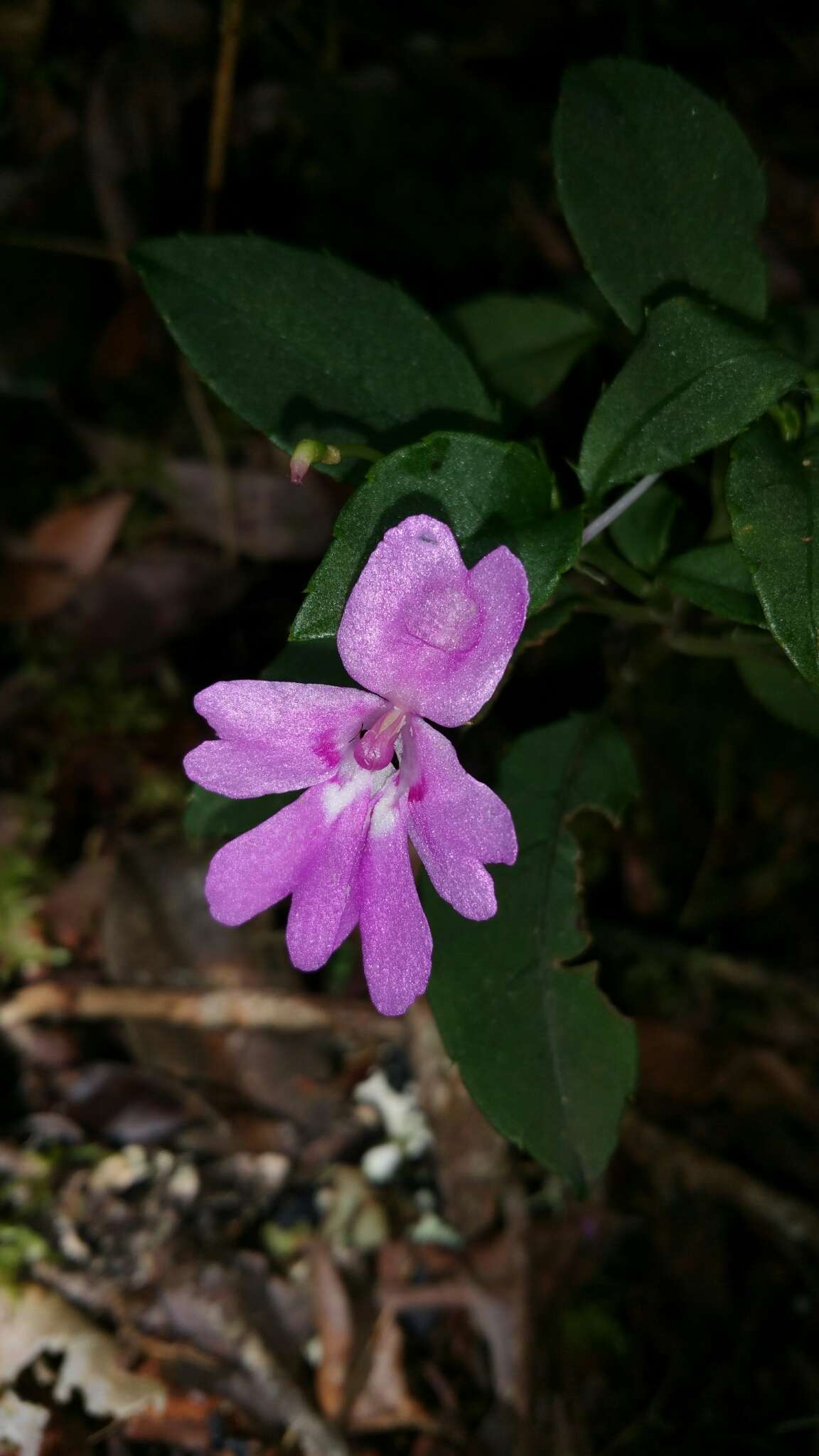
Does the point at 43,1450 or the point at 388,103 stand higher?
the point at 388,103

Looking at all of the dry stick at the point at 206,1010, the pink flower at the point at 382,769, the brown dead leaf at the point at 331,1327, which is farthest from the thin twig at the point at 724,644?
the brown dead leaf at the point at 331,1327

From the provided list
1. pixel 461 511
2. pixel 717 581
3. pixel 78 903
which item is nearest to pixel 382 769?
pixel 461 511

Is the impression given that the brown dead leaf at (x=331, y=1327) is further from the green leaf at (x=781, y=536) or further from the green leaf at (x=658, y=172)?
the green leaf at (x=658, y=172)

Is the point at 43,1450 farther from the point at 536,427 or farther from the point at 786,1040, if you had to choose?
the point at 536,427

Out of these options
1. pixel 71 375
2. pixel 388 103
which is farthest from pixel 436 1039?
pixel 388 103

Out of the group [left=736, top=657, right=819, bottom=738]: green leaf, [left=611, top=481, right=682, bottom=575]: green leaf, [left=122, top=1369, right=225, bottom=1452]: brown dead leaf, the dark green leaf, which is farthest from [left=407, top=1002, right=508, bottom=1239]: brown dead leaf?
[left=611, top=481, right=682, bottom=575]: green leaf

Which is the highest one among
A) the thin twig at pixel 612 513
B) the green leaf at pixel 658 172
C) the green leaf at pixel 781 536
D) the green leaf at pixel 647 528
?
the green leaf at pixel 658 172
